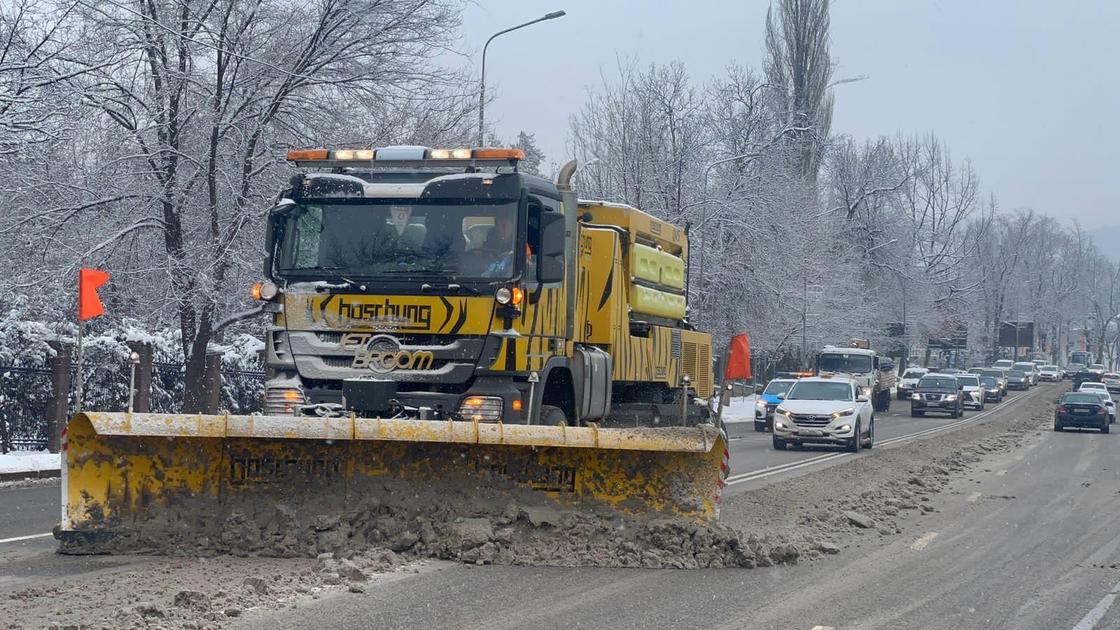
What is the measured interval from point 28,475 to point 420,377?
8.29m

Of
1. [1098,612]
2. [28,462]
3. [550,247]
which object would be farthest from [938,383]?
[1098,612]

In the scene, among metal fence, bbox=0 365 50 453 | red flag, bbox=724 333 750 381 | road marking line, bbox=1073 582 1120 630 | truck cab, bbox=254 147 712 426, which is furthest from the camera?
metal fence, bbox=0 365 50 453

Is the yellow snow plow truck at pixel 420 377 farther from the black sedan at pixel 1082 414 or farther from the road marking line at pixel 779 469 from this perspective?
the black sedan at pixel 1082 414

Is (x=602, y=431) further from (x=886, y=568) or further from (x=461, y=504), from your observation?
(x=886, y=568)

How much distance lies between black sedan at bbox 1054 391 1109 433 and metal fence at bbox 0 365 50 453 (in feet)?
95.5

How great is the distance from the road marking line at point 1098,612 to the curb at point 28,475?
505 inches

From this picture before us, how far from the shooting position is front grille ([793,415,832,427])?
23766 mm

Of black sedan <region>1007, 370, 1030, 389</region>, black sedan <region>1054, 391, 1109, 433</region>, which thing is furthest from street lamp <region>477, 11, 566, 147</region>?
black sedan <region>1007, 370, 1030, 389</region>

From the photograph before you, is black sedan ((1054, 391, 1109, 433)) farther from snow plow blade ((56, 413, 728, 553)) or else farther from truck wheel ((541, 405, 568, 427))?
snow plow blade ((56, 413, 728, 553))

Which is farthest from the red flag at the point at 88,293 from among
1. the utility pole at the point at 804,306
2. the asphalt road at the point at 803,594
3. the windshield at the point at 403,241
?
the utility pole at the point at 804,306

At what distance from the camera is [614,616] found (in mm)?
7258

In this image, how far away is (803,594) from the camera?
813cm

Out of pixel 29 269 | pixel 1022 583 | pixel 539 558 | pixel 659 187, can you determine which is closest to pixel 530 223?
pixel 539 558

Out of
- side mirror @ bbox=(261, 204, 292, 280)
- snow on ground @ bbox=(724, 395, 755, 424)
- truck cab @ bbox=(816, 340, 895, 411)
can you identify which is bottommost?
snow on ground @ bbox=(724, 395, 755, 424)
